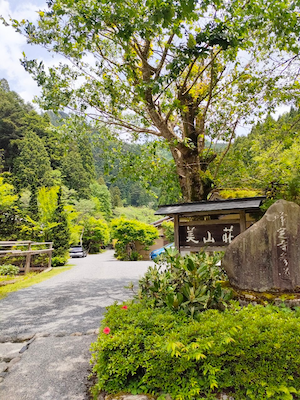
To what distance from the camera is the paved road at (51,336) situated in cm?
268

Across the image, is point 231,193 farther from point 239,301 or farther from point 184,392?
point 184,392

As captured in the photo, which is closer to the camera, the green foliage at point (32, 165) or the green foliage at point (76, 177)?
the green foliage at point (32, 165)

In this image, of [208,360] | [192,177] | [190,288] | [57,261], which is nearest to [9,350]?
[190,288]

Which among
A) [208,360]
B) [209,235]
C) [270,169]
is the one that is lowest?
[208,360]

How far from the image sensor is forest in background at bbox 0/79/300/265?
22.3ft

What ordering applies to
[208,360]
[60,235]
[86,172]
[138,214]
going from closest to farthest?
[208,360], [60,235], [86,172], [138,214]

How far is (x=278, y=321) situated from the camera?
2.65m

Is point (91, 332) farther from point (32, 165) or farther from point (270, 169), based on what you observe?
point (32, 165)

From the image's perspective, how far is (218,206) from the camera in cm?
504

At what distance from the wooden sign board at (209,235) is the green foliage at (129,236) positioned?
1476 cm

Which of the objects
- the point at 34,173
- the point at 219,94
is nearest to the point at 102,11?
the point at 219,94

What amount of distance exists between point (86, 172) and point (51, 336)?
121ft

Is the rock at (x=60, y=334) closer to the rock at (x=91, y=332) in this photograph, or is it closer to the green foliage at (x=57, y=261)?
the rock at (x=91, y=332)

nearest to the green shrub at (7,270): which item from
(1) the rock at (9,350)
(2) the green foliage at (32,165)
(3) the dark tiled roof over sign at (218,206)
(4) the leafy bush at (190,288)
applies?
(1) the rock at (9,350)
